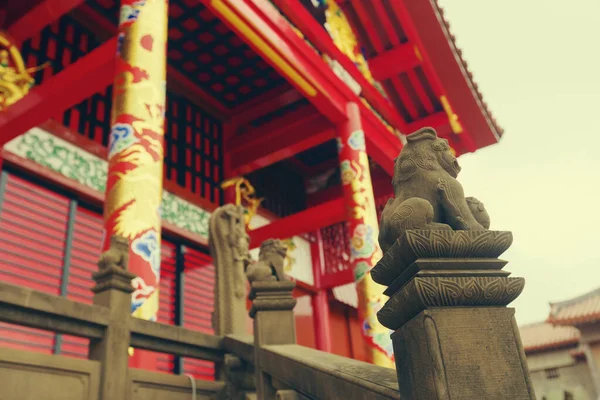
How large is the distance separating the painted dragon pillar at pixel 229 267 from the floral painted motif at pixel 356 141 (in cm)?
345

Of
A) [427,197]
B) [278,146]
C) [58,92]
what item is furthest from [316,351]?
[278,146]

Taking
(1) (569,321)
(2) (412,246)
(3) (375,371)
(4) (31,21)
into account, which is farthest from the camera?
(1) (569,321)

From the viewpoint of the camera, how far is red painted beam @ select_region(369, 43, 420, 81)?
8.44m

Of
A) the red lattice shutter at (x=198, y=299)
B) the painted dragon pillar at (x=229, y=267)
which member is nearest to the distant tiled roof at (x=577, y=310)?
the red lattice shutter at (x=198, y=299)

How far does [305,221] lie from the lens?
342 inches

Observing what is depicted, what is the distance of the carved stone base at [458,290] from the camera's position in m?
1.54

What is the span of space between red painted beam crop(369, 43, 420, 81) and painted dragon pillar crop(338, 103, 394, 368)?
1.32m

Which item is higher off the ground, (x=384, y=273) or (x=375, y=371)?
(x=384, y=273)

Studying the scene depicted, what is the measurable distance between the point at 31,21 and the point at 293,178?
19.6 ft

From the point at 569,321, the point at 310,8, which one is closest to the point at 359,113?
the point at 310,8

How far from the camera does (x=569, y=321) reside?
15547 millimetres

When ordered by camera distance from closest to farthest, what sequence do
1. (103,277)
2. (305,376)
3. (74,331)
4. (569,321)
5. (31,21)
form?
1. (305,376)
2. (74,331)
3. (103,277)
4. (31,21)
5. (569,321)

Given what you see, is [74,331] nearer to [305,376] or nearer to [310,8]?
[305,376]

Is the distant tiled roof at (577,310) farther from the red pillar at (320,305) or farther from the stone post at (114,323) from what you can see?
the stone post at (114,323)
